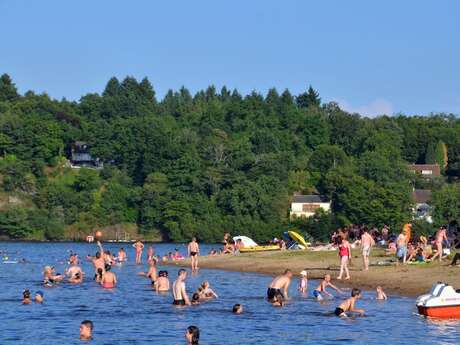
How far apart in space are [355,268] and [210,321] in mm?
16254

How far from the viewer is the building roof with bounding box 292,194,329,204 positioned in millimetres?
127125

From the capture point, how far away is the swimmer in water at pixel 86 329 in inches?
1101

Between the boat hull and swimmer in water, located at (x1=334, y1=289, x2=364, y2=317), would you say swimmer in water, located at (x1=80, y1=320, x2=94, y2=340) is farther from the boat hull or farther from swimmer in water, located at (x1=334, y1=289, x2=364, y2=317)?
the boat hull

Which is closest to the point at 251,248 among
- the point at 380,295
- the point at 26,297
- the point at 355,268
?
the point at 355,268

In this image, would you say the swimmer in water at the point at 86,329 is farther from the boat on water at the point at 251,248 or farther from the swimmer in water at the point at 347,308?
the boat on water at the point at 251,248

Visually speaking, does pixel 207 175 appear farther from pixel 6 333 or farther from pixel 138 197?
pixel 6 333

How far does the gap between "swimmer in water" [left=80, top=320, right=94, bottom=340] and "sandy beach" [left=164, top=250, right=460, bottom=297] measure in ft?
49.8

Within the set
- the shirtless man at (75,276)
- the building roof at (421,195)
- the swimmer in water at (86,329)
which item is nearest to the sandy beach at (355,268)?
the shirtless man at (75,276)

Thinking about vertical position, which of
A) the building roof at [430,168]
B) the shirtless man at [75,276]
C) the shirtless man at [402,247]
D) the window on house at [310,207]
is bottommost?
the shirtless man at [75,276]

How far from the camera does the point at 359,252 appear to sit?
58469 millimetres

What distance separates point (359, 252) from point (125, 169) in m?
89.9

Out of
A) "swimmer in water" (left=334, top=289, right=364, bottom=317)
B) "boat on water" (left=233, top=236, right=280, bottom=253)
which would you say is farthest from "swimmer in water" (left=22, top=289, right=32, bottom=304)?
"boat on water" (left=233, top=236, right=280, bottom=253)

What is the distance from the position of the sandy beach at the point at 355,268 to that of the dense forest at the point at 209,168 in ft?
109

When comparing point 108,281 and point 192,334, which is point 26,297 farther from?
point 192,334
